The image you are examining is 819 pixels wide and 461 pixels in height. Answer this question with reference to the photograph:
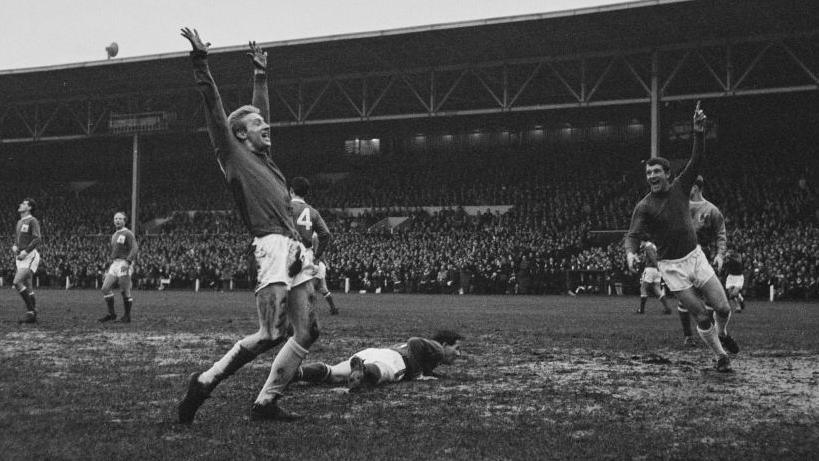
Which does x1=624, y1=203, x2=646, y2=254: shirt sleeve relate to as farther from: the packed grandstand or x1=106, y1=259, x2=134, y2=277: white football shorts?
the packed grandstand

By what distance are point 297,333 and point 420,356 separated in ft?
5.76

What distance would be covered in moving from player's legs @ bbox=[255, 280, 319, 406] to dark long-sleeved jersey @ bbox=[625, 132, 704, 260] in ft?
12.9

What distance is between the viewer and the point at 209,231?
41.3 m

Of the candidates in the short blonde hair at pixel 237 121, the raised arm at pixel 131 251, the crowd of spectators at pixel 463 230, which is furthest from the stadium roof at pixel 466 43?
the short blonde hair at pixel 237 121

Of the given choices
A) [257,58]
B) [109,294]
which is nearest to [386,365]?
[257,58]

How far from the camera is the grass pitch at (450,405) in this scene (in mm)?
3893

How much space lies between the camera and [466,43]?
3238cm

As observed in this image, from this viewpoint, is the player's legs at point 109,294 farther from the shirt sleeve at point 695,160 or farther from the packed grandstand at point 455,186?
the packed grandstand at point 455,186

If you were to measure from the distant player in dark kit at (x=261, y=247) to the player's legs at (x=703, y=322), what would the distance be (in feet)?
13.1

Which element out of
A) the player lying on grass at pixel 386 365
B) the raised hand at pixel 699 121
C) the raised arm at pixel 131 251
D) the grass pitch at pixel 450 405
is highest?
the raised hand at pixel 699 121

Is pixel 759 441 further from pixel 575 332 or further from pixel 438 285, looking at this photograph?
pixel 438 285

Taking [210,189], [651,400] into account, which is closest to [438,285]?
[210,189]

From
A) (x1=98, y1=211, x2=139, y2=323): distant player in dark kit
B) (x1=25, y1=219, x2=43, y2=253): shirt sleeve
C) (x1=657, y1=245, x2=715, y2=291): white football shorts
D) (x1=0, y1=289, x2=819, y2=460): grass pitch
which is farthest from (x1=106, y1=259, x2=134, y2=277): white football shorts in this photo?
(x1=657, y1=245, x2=715, y2=291): white football shorts

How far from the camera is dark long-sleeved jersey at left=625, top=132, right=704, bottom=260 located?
7488 mm
